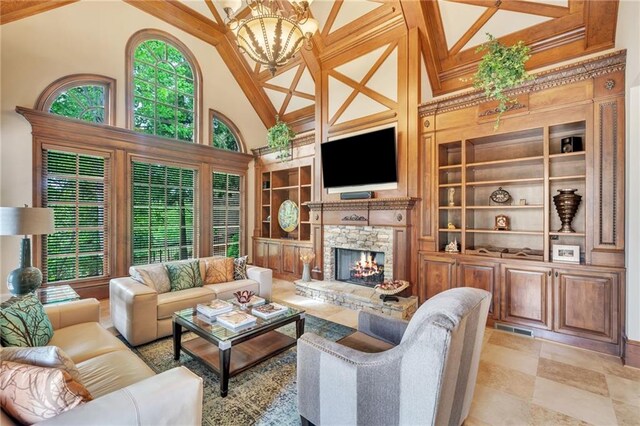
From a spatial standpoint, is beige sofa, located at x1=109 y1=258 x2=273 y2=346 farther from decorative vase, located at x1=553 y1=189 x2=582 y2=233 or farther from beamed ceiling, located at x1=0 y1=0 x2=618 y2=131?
decorative vase, located at x1=553 y1=189 x2=582 y2=233

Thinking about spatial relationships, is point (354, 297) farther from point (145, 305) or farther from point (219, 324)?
point (145, 305)

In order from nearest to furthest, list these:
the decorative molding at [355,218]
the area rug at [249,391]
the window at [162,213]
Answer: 1. the area rug at [249,391]
2. the decorative molding at [355,218]
3. the window at [162,213]

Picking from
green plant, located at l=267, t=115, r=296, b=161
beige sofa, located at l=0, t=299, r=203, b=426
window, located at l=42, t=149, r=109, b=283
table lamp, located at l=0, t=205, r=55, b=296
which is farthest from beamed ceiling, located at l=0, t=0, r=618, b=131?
beige sofa, located at l=0, t=299, r=203, b=426

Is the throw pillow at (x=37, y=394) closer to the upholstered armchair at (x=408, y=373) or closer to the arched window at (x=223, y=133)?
the upholstered armchair at (x=408, y=373)

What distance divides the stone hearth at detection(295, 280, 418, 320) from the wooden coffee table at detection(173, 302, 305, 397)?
1.51 meters

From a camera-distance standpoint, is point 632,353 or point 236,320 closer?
point 236,320

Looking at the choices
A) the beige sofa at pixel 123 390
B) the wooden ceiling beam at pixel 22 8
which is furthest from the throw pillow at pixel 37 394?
the wooden ceiling beam at pixel 22 8

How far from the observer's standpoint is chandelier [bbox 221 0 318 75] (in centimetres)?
240

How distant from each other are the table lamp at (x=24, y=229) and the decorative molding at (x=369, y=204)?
363cm

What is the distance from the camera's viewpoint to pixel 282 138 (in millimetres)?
5965

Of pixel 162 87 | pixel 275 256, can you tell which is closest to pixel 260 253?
pixel 275 256

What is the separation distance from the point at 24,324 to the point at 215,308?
4.33 ft

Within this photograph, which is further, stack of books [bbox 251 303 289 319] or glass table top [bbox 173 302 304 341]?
stack of books [bbox 251 303 289 319]

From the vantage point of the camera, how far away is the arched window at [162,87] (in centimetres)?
508
